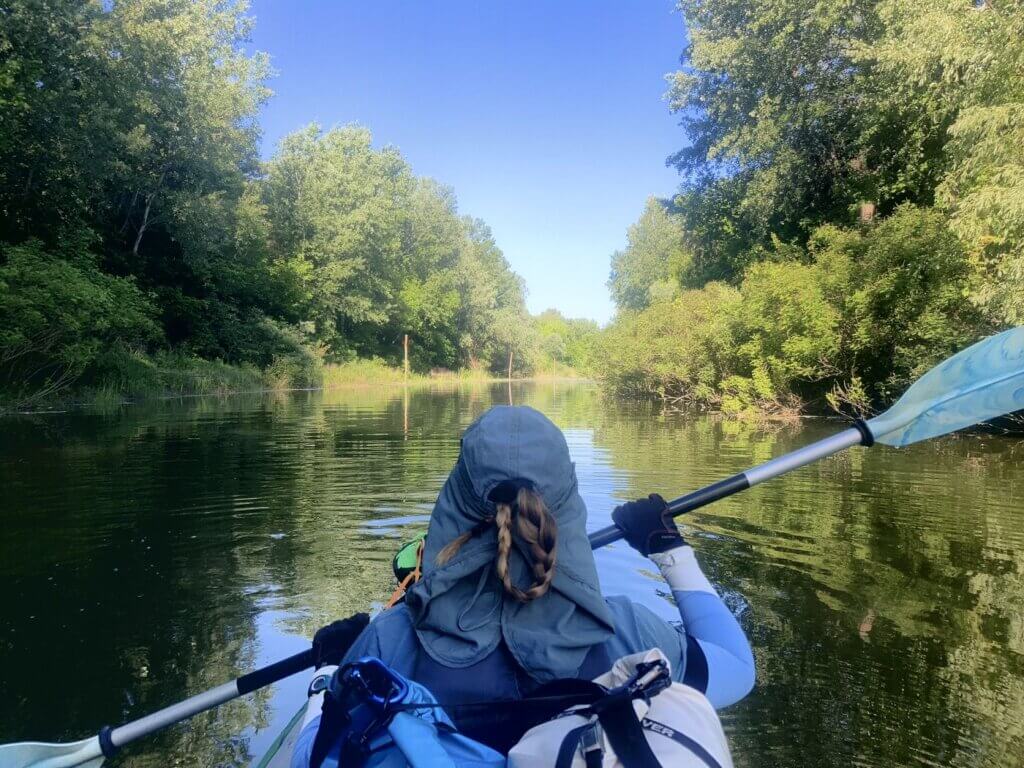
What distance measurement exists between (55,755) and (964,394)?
314 centimetres

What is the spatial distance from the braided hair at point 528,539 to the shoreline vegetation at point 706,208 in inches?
403

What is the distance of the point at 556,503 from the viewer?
1.56 m

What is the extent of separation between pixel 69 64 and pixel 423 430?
1355 cm

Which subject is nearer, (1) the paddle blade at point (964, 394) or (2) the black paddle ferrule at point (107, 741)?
(2) the black paddle ferrule at point (107, 741)

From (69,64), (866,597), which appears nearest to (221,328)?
(69,64)

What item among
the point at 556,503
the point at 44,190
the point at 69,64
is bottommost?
the point at 556,503

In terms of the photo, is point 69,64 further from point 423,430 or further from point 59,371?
point 423,430

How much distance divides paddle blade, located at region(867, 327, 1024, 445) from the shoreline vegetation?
8321 millimetres

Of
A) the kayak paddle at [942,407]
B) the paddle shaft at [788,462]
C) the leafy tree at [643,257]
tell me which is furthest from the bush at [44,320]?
the leafy tree at [643,257]

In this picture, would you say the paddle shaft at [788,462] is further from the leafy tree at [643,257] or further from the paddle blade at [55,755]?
the leafy tree at [643,257]

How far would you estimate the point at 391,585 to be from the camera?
16.2 ft

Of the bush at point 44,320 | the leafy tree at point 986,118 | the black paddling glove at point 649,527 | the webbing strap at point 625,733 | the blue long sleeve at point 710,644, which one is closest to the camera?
the webbing strap at point 625,733

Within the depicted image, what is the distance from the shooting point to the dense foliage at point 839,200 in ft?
34.4

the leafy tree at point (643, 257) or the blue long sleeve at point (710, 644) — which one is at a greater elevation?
the leafy tree at point (643, 257)
